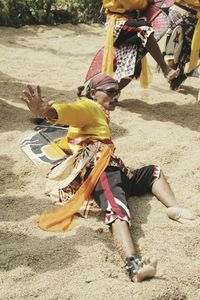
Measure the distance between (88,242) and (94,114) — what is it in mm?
901

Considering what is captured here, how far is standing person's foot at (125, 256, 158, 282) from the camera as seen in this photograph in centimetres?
292

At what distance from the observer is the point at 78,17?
32.1ft

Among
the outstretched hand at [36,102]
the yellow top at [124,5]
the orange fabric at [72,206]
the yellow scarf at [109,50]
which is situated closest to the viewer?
the outstretched hand at [36,102]

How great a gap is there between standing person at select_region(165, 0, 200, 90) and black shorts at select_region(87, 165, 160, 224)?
95.7 inches

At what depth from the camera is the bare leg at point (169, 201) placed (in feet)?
11.9

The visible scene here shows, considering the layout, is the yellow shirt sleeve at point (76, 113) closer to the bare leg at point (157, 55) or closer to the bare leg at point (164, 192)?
the bare leg at point (164, 192)

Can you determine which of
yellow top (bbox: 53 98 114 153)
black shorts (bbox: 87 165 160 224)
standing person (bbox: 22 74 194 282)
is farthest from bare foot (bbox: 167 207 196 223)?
yellow top (bbox: 53 98 114 153)

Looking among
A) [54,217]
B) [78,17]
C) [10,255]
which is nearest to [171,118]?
[54,217]

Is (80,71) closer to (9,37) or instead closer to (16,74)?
(16,74)

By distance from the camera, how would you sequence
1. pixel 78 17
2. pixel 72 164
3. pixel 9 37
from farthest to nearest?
pixel 78 17, pixel 9 37, pixel 72 164

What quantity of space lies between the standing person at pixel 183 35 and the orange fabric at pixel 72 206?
267 cm

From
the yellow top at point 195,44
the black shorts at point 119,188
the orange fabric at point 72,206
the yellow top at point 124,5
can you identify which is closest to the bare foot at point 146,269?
the black shorts at point 119,188

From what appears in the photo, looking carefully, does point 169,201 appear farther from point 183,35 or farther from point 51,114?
point 183,35

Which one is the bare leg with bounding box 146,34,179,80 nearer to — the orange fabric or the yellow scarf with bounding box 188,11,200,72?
the yellow scarf with bounding box 188,11,200,72
